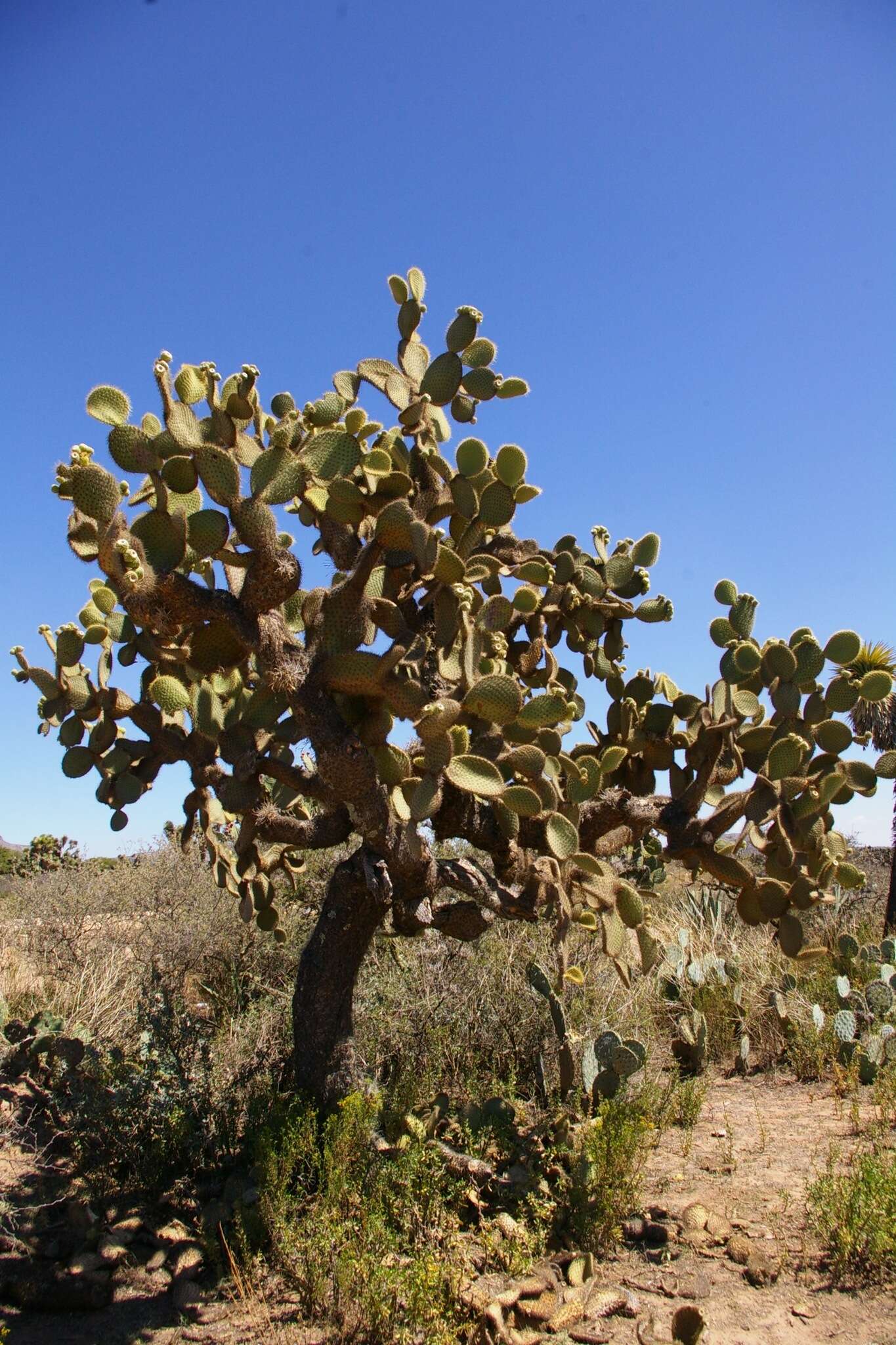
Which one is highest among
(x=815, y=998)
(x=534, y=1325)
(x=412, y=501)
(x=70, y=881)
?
(x=412, y=501)

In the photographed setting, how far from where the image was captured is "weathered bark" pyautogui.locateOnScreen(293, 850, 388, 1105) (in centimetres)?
409

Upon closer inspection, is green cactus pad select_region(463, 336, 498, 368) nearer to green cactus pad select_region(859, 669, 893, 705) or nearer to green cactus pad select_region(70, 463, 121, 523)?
green cactus pad select_region(70, 463, 121, 523)

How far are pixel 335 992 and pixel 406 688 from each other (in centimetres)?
187

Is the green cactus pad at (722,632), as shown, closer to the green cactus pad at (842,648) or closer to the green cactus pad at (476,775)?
the green cactus pad at (842,648)

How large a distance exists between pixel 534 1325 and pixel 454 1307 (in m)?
0.34

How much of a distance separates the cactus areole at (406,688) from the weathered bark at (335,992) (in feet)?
0.04

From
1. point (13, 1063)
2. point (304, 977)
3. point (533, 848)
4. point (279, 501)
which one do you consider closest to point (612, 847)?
point (533, 848)

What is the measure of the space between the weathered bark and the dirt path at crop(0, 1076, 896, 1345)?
0.91 metres

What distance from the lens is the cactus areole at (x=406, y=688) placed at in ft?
10.1

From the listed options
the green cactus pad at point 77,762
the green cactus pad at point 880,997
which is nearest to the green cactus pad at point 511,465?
the green cactus pad at point 77,762

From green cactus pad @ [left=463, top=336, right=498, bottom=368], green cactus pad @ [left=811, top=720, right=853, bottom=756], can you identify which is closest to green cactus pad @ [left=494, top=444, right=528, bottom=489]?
green cactus pad @ [left=463, top=336, right=498, bottom=368]

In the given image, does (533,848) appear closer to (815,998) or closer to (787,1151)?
(787,1151)

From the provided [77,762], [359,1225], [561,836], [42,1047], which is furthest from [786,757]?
[42,1047]

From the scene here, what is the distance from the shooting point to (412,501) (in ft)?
11.7
